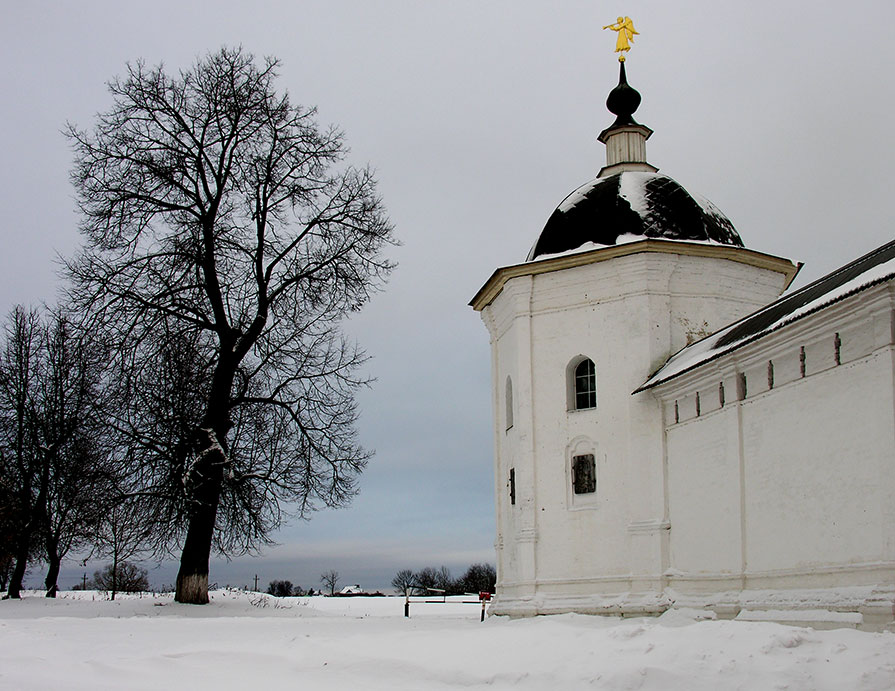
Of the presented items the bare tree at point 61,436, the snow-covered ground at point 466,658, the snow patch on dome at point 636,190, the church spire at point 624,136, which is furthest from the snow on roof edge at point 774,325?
A: the bare tree at point 61,436

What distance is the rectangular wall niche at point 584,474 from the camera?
17.2m

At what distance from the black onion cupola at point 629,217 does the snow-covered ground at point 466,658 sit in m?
6.89

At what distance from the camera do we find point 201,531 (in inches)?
797

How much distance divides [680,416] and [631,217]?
4.27m

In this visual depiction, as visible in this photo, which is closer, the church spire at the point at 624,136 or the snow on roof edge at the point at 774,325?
the snow on roof edge at the point at 774,325

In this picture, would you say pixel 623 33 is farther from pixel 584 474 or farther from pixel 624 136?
pixel 584 474

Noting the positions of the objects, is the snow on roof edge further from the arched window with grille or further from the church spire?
the church spire

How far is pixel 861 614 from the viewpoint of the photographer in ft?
33.2

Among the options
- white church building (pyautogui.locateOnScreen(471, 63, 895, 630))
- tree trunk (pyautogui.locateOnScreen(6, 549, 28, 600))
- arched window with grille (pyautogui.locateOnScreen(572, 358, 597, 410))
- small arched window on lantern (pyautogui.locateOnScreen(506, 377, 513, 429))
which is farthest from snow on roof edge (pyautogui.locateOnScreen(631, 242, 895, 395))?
tree trunk (pyautogui.locateOnScreen(6, 549, 28, 600))

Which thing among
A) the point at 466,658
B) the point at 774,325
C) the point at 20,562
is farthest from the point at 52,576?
the point at 774,325

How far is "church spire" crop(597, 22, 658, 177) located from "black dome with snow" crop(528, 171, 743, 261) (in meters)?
1.51

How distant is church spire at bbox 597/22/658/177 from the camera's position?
20791 millimetres

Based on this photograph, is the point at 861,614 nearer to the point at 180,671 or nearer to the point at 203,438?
the point at 180,671

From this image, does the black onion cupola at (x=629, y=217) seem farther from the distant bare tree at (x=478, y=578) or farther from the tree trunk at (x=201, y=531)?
the distant bare tree at (x=478, y=578)
